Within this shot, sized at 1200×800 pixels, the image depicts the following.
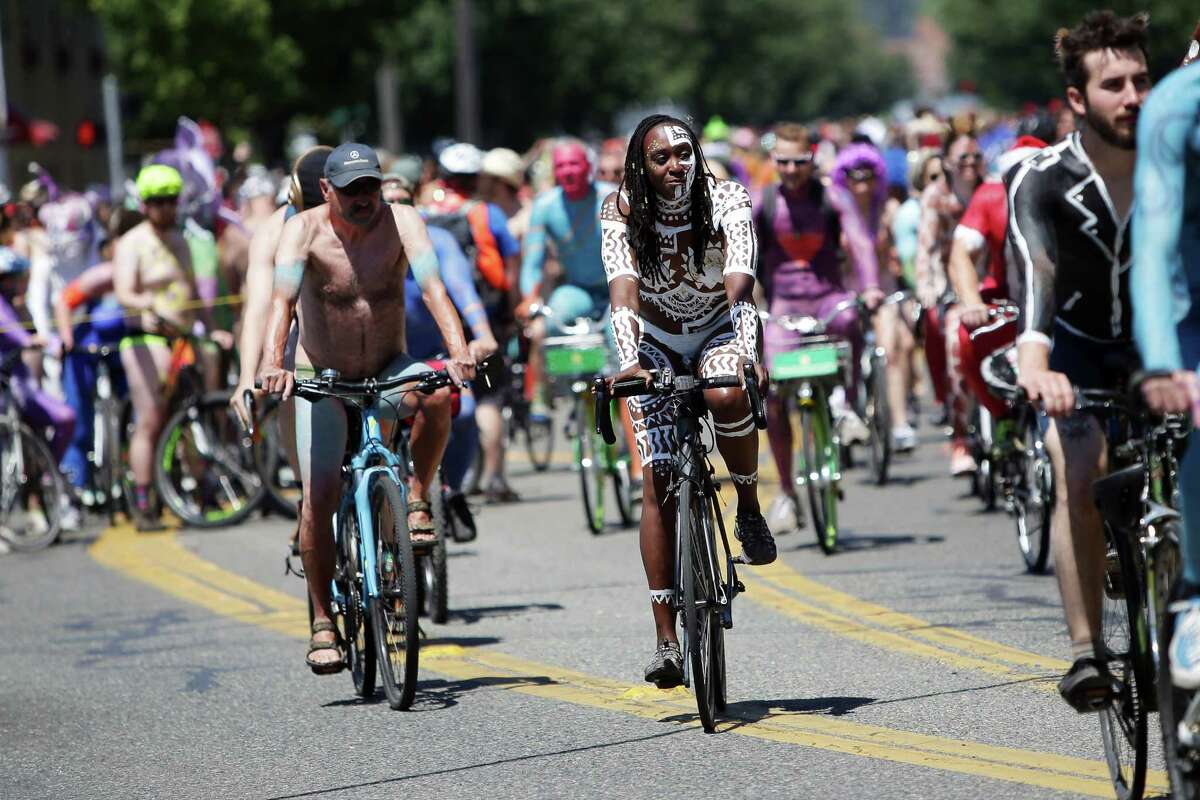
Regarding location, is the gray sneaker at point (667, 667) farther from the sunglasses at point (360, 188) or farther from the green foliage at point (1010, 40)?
the green foliage at point (1010, 40)

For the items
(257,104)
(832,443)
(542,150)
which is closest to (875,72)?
(257,104)

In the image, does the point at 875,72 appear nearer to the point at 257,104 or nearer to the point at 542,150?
the point at 257,104

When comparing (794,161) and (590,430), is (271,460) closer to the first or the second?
(590,430)

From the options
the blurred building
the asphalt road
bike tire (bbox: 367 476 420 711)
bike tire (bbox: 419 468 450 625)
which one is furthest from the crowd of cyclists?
the blurred building

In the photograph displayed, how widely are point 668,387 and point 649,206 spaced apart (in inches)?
26.4

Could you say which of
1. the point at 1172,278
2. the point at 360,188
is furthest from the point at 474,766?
the point at 1172,278

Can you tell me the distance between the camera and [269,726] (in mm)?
7781

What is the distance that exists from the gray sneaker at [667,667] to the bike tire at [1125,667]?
1.68m

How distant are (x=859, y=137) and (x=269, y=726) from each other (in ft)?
36.7

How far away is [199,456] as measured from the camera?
46.0 feet

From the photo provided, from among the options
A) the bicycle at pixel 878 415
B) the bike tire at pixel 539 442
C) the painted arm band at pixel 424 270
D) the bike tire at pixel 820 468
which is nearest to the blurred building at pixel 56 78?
the bike tire at pixel 539 442

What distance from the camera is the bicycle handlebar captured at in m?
6.96

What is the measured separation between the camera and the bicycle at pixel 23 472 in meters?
13.7

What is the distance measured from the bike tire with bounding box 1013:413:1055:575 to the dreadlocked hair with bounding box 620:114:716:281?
3.00 meters
